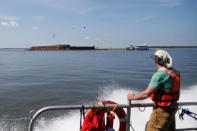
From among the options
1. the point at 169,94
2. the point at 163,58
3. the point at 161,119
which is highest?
the point at 163,58

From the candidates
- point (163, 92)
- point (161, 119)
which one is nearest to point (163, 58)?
point (163, 92)

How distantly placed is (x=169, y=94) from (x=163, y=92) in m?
0.08

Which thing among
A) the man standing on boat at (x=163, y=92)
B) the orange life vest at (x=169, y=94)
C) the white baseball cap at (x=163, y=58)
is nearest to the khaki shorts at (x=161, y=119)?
the man standing on boat at (x=163, y=92)

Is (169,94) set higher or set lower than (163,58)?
lower

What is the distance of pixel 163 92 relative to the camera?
7.30ft

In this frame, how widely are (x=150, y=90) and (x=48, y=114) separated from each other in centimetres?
617

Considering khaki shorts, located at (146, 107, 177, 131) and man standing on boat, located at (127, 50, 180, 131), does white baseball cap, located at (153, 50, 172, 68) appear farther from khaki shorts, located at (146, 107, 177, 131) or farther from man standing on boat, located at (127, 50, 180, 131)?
khaki shorts, located at (146, 107, 177, 131)

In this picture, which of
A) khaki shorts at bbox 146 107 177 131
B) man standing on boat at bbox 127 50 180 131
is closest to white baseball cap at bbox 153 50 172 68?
man standing on boat at bbox 127 50 180 131

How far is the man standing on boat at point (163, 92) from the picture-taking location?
7.09ft

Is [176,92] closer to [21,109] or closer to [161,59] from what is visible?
[161,59]

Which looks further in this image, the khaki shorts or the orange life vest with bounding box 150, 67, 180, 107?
the khaki shorts

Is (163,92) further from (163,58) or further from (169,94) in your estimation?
(163,58)

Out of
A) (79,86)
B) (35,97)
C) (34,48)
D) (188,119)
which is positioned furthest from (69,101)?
(34,48)

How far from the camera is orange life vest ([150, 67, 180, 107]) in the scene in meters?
2.19
